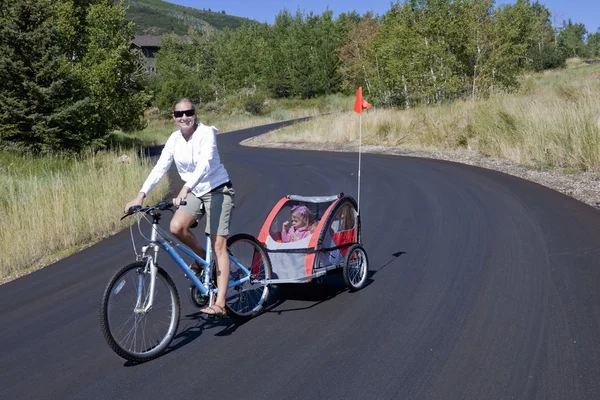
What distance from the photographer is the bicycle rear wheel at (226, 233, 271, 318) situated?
248 inches

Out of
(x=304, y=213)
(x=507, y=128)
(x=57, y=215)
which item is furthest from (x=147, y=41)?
(x=304, y=213)

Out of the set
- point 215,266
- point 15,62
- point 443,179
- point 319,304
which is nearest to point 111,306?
point 215,266

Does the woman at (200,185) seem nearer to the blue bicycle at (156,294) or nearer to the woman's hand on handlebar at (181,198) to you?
the blue bicycle at (156,294)

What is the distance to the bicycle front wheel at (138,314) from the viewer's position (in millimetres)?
4949

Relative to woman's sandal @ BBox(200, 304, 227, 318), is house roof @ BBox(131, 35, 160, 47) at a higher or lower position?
higher

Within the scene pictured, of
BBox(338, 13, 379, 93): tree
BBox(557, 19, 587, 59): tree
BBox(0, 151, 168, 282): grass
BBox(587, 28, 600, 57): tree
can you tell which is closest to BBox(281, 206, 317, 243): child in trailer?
BBox(0, 151, 168, 282): grass

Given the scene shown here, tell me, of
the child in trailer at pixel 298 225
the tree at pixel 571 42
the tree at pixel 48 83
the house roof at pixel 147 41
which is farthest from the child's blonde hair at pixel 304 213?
the house roof at pixel 147 41

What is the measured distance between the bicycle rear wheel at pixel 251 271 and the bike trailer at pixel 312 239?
0.56 feet

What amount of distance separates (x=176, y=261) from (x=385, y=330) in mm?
1903

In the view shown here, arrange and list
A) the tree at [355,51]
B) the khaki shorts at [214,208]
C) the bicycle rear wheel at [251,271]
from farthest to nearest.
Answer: the tree at [355,51] → the bicycle rear wheel at [251,271] → the khaki shorts at [214,208]

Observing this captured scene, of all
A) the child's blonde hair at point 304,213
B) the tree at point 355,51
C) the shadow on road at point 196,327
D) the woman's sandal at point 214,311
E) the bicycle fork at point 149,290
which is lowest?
the shadow on road at point 196,327

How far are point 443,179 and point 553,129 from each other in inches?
157

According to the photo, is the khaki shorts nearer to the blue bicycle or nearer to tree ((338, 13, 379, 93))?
the blue bicycle

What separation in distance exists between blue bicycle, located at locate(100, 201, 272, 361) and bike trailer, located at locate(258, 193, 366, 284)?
10.6 inches
